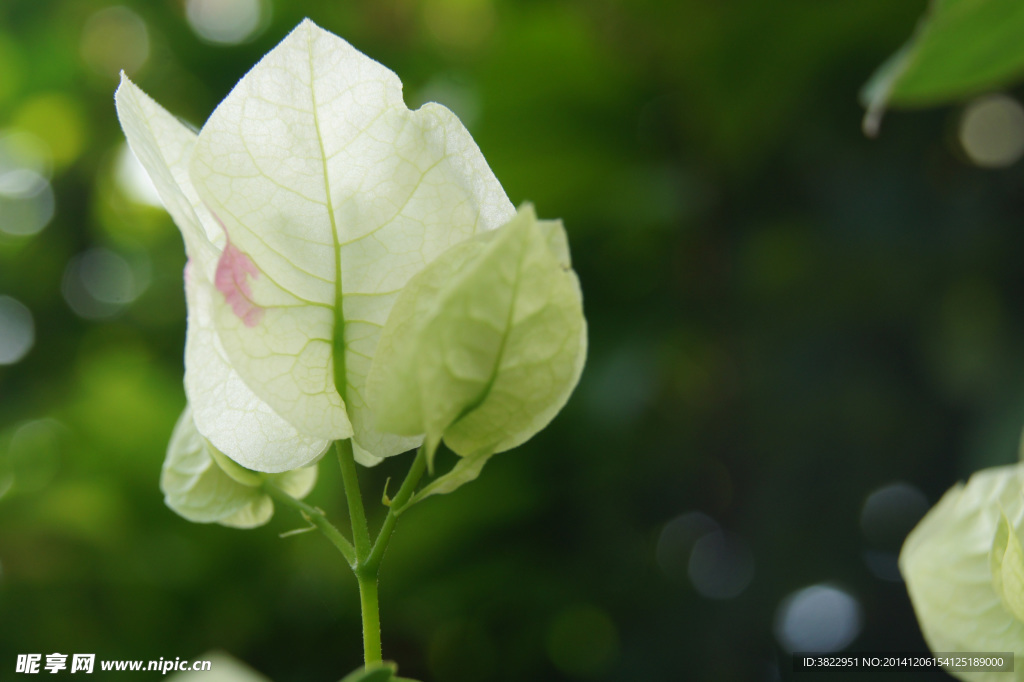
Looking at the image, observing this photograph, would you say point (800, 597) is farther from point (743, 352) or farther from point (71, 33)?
point (71, 33)

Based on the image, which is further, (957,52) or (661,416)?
(661,416)

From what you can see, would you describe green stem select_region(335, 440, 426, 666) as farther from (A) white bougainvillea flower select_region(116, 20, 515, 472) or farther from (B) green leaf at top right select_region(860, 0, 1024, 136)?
(B) green leaf at top right select_region(860, 0, 1024, 136)

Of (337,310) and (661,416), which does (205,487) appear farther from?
(661,416)

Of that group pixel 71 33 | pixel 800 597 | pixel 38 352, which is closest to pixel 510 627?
pixel 800 597

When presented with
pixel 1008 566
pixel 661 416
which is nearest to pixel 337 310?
pixel 1008 566

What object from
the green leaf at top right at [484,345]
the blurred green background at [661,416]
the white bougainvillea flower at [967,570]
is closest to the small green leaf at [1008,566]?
the white bougainvillea flower at [967,570]

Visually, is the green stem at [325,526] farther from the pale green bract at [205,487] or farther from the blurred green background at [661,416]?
the blurred green background at [661,416]
